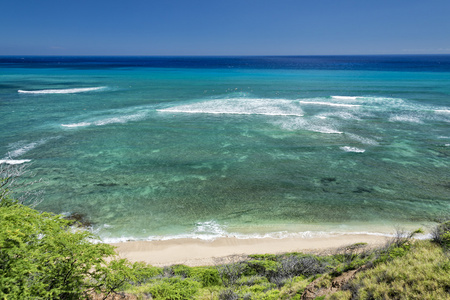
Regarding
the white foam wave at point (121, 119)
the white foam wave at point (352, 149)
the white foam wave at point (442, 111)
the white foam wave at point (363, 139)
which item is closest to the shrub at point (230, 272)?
the white foam wave at point (352, 149)

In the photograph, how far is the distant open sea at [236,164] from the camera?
49.6 ft

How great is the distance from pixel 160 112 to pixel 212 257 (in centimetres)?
2847

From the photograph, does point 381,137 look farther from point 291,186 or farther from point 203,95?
point 203,95

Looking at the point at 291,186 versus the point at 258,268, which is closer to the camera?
the point at 258,268

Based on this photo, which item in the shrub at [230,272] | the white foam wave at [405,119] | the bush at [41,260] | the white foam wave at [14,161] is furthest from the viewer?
the white foam wave at [405,119]

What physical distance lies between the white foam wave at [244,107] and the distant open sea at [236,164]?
0.29 m

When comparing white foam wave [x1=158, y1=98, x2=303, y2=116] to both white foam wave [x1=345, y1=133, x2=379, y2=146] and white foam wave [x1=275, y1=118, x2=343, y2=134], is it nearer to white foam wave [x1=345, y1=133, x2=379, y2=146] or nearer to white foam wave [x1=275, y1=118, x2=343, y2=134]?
white foam wave [x1=275, y1=118, x2=343, y2=134]

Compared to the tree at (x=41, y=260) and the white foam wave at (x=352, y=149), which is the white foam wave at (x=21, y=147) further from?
the white foam wave at (x=352, y=149)

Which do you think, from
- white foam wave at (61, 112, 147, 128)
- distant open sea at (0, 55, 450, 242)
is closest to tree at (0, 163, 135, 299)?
distant open sea at (0, 55, 450, 242)

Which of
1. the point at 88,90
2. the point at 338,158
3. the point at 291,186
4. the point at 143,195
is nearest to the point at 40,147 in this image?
the point at 143,195

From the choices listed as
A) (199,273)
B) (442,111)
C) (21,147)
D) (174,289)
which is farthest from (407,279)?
(442,111)

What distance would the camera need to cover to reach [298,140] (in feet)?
86.6

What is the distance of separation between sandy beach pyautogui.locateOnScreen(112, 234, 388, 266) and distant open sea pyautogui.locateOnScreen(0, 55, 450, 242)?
2.02 feet

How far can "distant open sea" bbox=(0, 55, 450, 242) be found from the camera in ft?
49.6
